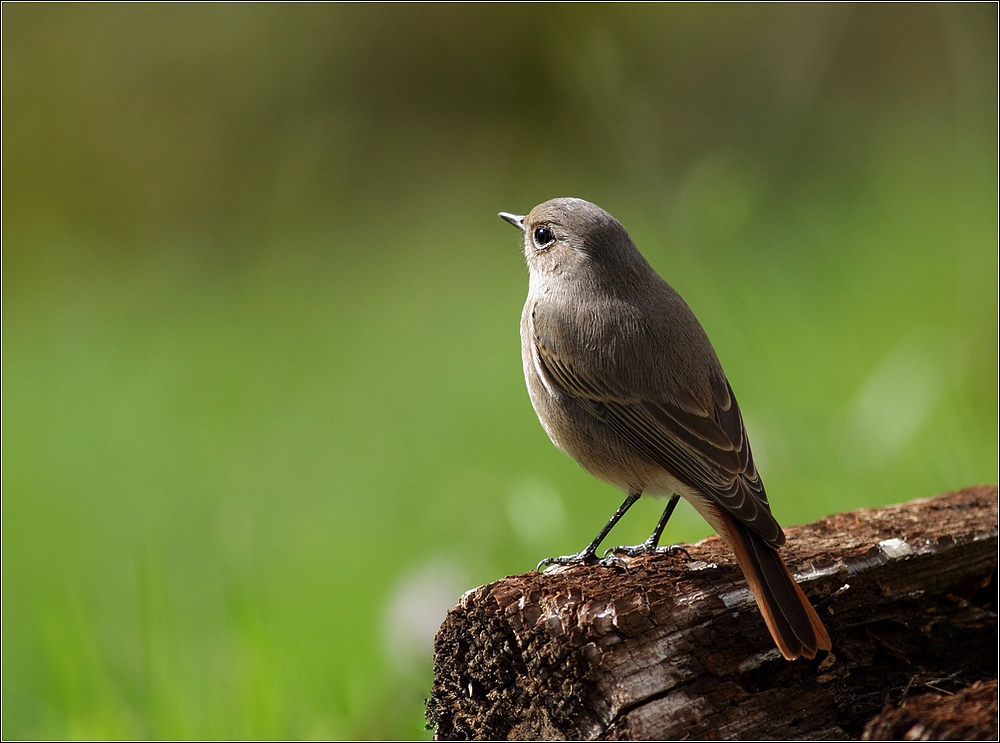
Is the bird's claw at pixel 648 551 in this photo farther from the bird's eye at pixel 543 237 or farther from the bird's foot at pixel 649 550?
the bird's eye at pixel 543 237

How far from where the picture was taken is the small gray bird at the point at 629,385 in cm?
328

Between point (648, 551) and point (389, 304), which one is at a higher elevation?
point (389, 304)

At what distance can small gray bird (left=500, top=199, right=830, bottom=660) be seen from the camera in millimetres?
3277

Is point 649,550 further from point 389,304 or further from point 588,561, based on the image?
point 389,304

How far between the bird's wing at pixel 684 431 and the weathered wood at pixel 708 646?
0.24m

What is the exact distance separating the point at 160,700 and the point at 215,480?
3218mm

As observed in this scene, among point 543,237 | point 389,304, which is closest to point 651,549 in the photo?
point 543,237

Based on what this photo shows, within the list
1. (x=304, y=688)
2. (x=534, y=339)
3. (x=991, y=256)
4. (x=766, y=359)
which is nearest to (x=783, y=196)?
(x=991, y=256)

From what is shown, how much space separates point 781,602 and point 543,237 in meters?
1.90

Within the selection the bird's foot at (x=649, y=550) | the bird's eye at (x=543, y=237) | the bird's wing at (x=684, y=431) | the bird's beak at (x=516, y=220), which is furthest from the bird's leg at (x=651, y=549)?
the bird's beak at (x=516, y=220)

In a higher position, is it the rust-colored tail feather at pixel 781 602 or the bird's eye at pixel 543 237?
the bird's eye at pixel 543 237

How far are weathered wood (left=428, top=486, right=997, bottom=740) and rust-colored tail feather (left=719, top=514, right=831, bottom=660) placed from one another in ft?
0.37

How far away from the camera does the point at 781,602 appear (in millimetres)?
2652

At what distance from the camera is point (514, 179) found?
32.9ft
